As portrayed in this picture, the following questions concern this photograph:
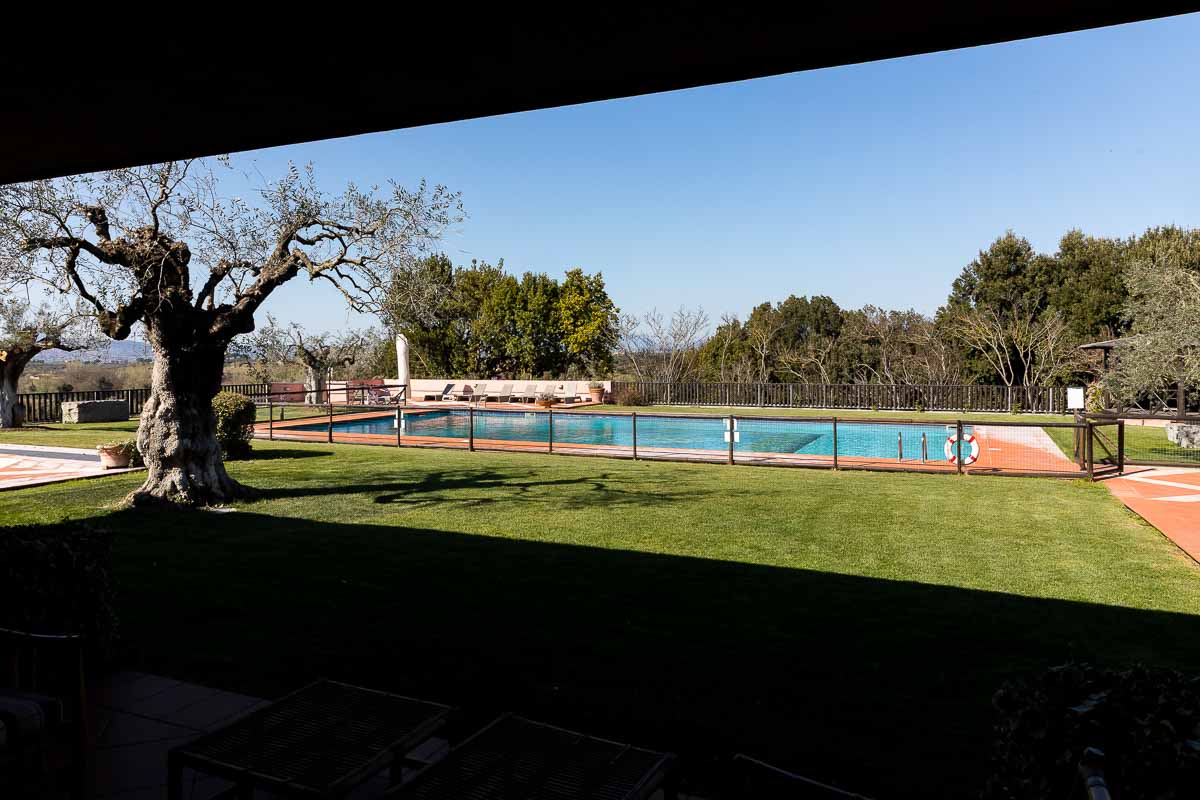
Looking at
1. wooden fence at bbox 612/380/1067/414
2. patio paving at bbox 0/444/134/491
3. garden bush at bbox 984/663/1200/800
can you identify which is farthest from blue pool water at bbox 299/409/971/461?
garden bush at bbox 984/663/1200/800

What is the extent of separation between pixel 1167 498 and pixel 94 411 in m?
22.9

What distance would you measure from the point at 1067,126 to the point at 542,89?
22.0 m

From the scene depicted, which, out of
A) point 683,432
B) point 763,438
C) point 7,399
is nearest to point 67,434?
point 7,399

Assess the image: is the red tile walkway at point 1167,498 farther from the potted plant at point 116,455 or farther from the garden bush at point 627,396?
the garden bush at point 627,396

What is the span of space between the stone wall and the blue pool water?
17.3ft

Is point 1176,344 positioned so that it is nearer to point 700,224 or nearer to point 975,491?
point 975,491

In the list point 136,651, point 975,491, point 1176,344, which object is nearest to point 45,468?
point 136,651

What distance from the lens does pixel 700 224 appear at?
36.5 meters

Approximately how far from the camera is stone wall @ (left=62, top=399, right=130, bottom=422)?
63.2ft

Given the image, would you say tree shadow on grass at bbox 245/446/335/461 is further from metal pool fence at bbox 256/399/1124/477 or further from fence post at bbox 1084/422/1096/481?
fence post at bbox 1084/422/1096/481

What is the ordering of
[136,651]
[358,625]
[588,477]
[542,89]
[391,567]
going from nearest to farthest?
[542,89], [136,651], [358,625], [391,567], [588,477]

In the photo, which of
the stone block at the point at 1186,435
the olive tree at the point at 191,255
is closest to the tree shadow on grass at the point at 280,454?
the olive tree at the point at 191,255

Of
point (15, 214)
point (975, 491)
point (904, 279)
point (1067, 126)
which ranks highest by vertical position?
point (1067, 126)

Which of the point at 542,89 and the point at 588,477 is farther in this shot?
the point at 588,477
